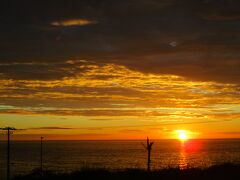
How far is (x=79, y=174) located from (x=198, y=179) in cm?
1160

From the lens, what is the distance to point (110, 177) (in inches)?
1596

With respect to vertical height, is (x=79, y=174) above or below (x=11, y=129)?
below

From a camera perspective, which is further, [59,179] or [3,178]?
Answer: [3,178]

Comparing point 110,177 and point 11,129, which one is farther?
point 11,129

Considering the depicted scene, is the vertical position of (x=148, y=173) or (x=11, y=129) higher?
(x=11, y=129)

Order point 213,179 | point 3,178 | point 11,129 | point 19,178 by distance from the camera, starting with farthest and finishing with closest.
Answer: point 3,178 → point 11,129 → point 19,178 → point 213,179

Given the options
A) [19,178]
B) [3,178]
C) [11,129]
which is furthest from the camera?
[3,178]

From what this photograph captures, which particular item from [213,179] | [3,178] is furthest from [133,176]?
[3,178]

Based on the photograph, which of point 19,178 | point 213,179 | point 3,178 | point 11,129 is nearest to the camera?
point 213,179

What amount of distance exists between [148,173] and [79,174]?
6880mm

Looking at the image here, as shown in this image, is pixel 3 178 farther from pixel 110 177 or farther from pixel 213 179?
pixel 213 179

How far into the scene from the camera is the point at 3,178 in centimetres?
7531

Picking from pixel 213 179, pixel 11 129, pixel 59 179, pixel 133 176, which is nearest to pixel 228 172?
pixel 213 179

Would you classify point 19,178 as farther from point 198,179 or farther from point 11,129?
point 198,179
